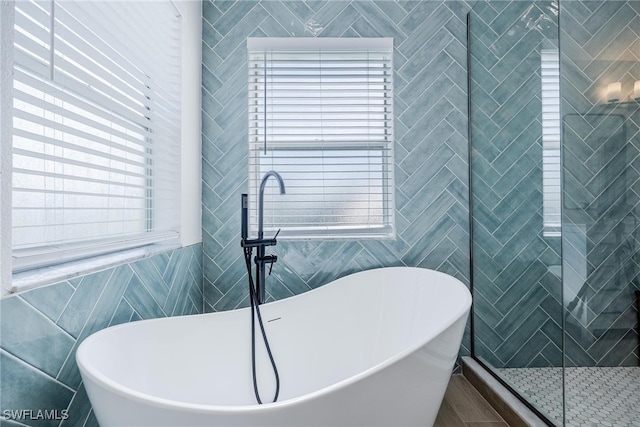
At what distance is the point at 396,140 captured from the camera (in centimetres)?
238

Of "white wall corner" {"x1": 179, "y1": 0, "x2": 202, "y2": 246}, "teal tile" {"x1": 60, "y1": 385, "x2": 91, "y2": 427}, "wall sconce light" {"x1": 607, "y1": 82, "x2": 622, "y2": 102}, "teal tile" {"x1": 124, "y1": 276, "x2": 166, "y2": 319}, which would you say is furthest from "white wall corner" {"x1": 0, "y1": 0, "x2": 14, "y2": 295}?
"wall sconce light" {"x1": 607, "y1": 82, "x2": 622, "y2": 102}

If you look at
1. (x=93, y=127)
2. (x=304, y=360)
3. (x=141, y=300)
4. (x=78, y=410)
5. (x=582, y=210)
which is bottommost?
(x=304, y=360)

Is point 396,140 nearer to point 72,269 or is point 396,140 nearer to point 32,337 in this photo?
point 72,269

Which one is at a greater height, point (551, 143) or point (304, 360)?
point (551, 143)

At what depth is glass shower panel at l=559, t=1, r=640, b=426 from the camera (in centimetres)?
159

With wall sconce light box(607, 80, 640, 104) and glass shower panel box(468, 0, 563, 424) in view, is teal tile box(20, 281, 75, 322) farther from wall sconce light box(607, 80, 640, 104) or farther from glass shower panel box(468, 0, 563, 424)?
wall sconce light box(607, 80, 640, 104)

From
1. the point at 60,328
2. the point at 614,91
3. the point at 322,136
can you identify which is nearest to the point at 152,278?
the point at 60,328

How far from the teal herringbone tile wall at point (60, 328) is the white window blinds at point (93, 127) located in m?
0.12

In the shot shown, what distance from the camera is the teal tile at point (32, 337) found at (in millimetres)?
903

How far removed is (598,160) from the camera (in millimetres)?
1618

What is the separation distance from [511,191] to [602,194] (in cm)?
48

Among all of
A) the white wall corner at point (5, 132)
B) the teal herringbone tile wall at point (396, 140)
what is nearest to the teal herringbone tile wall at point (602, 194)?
the teal herringbone tile wall at point (396, 140)

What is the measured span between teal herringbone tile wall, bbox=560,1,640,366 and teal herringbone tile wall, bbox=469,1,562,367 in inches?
3.6

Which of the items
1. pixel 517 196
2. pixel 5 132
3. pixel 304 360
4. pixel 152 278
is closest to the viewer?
pixel 5 132
